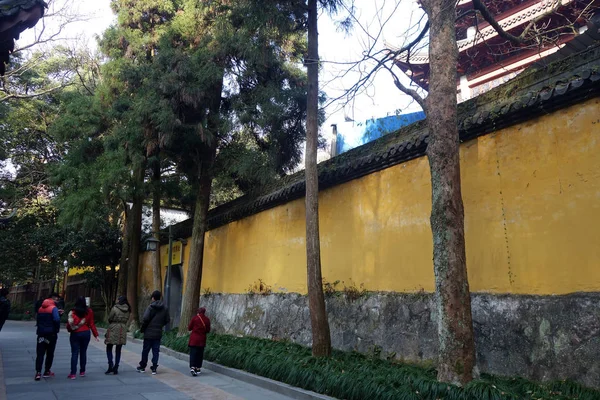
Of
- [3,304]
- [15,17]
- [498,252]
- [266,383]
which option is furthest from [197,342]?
[15,17]

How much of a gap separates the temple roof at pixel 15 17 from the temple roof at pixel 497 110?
5.95 meters

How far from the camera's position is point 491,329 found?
272 inches

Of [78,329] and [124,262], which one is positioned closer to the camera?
[78,329]

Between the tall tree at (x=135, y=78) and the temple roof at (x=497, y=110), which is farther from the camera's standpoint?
the tall tree at (x=135, y=78)

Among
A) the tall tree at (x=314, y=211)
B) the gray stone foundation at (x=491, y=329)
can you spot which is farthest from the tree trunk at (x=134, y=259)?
the tall tree at (x=314, y=211)

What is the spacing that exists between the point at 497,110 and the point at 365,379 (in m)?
4.30

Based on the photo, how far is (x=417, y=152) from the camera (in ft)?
28.5

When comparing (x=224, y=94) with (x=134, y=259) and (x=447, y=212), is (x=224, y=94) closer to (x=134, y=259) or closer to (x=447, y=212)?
(x=134, y=259)

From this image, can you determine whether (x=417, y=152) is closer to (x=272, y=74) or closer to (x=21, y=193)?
(x=272, y=74)

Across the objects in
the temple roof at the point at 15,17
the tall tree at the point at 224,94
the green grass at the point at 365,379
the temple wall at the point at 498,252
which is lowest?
the green grass at the point at 365,379

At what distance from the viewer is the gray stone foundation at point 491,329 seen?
5848 mm

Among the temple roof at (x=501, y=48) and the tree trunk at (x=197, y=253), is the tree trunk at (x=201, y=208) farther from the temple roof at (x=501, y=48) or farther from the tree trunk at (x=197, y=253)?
the temple roof at (x=501, y=48)

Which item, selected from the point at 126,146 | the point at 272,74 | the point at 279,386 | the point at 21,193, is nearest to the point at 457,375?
the point at 279,386

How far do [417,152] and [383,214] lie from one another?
4.51ft
